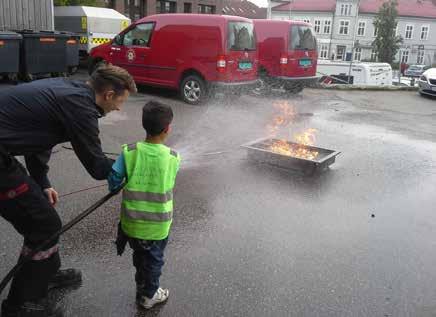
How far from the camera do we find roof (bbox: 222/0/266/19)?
59.2 meters

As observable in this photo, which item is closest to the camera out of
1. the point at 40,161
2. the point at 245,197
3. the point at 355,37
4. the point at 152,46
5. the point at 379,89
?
the point at 40,161

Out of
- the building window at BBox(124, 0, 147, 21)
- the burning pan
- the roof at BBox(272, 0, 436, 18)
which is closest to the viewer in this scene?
A: the burning pan

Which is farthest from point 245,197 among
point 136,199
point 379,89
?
point 379,89

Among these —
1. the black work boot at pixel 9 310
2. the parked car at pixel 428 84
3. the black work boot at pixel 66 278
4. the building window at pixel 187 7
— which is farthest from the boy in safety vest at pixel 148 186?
the building window at pixel 187 7

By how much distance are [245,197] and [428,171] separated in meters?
3.34

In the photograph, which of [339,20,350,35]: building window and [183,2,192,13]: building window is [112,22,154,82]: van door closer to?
[183,2,192,13]: building window

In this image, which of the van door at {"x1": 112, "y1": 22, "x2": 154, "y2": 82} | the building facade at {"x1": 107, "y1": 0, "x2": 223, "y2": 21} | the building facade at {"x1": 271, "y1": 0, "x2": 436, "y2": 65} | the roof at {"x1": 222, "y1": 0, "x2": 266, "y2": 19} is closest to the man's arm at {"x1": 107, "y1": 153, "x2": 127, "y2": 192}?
the van door at {"x1": 112, "y1": 22, "x2": 154, "y2": 82}

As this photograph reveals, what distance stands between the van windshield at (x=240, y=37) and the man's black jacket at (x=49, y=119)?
8.98 meters

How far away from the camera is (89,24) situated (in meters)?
16.9

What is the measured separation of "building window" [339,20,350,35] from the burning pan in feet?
228

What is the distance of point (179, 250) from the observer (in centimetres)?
413

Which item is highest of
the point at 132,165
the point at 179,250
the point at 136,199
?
the point at 132,165

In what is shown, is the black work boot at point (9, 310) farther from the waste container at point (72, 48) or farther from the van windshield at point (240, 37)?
the waste container at point (72, 48)

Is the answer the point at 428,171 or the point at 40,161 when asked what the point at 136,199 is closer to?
the point at 40,161
